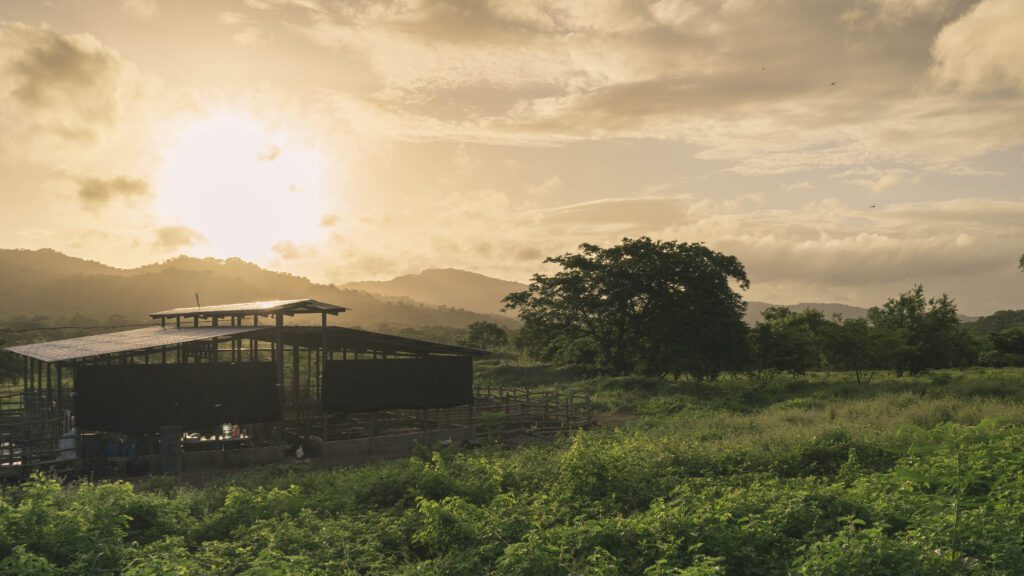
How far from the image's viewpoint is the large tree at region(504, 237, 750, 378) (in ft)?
153

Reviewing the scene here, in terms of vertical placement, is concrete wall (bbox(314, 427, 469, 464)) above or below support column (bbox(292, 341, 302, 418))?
below

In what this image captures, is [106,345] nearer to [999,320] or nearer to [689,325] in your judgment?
[689,325]

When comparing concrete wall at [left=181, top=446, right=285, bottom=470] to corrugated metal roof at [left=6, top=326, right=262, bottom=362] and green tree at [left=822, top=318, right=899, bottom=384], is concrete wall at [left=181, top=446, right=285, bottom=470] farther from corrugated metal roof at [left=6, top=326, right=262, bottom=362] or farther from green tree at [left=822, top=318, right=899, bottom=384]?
green tree at [left=822, top=318, right=899, bottom=384]

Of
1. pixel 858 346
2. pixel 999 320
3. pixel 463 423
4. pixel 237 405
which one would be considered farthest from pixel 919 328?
pixel 999 320

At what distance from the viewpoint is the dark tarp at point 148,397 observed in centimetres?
2253

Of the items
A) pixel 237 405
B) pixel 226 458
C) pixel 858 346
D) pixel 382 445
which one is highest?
pixel 858 346

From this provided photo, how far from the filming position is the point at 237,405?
24.0m

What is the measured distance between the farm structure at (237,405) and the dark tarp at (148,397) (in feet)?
0.11

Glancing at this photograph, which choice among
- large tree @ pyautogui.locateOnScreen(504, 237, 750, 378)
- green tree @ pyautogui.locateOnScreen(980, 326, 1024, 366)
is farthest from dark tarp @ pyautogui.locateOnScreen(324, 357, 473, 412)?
green tree @ pyautogui.locateOnScreen(980, 326, 1024, 366)

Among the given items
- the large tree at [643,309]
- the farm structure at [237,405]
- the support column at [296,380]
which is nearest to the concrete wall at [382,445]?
the farm structure at [237,405]

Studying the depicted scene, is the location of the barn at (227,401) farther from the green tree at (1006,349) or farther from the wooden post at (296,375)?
the green tree at (1006,349)

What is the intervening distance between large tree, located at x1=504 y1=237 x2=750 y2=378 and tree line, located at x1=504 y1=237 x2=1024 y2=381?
0.08 meters

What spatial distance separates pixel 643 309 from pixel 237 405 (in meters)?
33.6

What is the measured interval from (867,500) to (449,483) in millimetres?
8519
